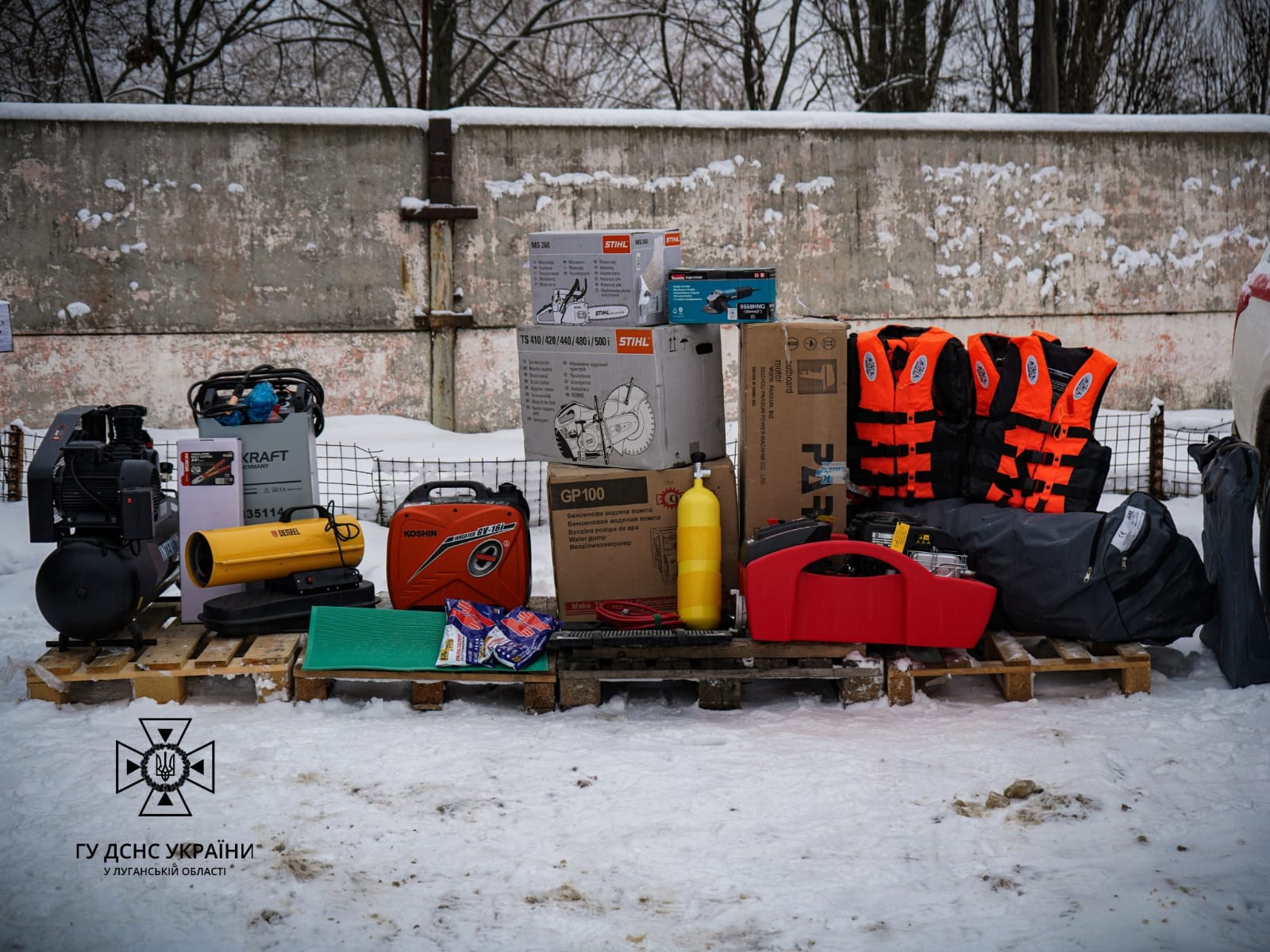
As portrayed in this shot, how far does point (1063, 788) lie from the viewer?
11.1 ft

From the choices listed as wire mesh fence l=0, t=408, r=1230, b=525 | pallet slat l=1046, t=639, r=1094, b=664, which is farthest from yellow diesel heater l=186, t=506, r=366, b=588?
pallet slat l=1046, t=639, r=1094, b=664

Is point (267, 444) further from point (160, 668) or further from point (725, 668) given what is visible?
point (725, 668)

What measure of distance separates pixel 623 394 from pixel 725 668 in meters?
1.21

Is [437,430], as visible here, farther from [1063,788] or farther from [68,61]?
[68,61]

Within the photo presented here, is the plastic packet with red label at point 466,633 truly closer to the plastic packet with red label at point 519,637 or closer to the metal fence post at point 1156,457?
the plastic packet with red label at point 519,637

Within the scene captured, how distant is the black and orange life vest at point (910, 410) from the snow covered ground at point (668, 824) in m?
0.92

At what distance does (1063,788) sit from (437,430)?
709 cm

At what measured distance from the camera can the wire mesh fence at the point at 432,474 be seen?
6.98 m

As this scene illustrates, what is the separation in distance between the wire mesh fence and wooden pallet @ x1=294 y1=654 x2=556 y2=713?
8.41ft

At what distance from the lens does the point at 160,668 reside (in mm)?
4121

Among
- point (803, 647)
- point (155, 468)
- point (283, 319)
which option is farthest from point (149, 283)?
point (803, 647)

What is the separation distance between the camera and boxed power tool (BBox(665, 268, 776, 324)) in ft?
14.4
